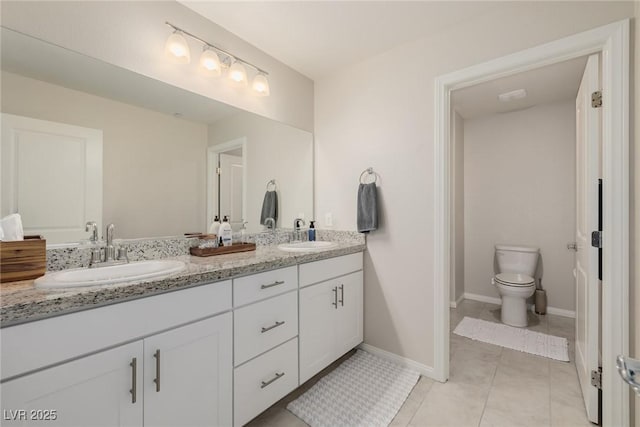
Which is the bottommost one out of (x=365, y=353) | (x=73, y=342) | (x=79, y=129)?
(x=365, y=353)

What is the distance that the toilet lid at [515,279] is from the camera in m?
2.69

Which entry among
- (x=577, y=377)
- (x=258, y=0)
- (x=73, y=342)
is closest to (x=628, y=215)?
(x=577, y=377)

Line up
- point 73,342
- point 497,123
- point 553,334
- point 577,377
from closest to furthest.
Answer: point 73,342, point 577,377, point 553,334, point 497,123

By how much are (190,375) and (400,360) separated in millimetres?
1502

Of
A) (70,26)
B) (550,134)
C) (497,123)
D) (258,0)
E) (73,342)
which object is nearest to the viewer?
(73,342)

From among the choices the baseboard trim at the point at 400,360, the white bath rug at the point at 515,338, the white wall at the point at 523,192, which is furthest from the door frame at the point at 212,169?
the white wall at the point at 523,192

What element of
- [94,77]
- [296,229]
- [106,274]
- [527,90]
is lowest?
[106,274]

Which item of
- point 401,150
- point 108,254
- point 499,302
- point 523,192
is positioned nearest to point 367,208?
point 401,150

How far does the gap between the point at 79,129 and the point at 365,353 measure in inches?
90.5

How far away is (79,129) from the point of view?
135 centimetres

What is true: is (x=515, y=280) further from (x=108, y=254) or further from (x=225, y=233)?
(x=108, y=254)

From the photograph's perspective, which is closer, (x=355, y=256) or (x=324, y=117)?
(x=355, y=256)

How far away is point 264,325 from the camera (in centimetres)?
144

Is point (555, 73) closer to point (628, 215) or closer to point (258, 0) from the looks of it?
point (628, 215)
